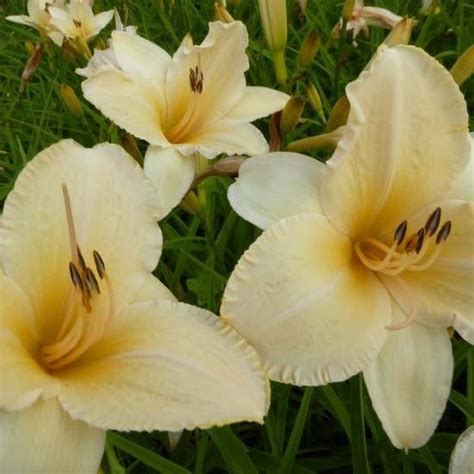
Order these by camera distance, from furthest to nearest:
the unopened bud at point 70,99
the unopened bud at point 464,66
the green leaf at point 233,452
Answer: the unopened bud at point 70,99 → the unopened bud at point 464,66 → the green leaf at point 233,452

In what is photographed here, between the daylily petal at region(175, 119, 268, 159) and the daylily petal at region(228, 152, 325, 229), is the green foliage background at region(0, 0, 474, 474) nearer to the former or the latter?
the daylily petal at region(175, 119, 268, 159)

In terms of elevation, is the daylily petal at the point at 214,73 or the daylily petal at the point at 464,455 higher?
the daylily petal at the point at 214,73

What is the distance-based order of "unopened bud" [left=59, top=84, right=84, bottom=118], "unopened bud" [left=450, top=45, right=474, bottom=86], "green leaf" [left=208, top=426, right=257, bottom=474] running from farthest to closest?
"unopened bud" [left=59, top=84, right=84, bottom=118] → "unopened bud" [left=450, top=45, right=474, bottom=86] → "green leaf" [left=208, top=426, right=257, bottom=474]

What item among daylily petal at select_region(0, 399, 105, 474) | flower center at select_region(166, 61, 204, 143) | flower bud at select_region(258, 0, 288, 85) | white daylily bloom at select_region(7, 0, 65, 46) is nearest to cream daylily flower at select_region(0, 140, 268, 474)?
daylily petal at select_region(0, 399, 105, 474)

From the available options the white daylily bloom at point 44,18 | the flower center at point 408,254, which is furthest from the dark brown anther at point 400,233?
the white daylily bloom at point 44,18

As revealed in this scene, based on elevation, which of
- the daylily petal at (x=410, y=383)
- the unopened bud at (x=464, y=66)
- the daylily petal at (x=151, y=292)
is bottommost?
the daylily petal at (x=410, y=383)

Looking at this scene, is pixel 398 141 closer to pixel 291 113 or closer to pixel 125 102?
pixel 291 113

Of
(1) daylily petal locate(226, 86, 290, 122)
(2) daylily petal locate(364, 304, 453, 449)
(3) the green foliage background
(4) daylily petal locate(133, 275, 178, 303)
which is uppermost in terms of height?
(1) daylily petal locate(226, 86, 290, 122)

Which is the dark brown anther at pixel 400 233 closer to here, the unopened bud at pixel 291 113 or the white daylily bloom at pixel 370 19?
the unopened bud at pixel 291 113
